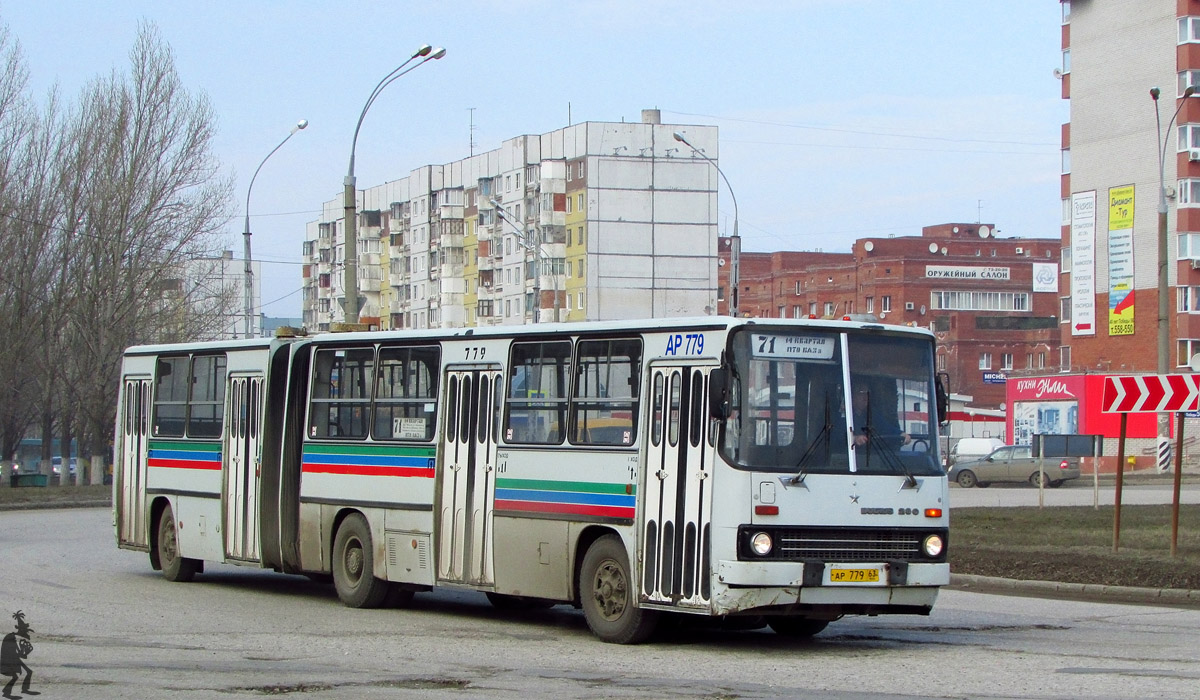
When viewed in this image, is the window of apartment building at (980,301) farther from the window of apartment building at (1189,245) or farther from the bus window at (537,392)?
the bus window at (537,392)

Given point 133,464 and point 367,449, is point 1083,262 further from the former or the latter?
point 367,449

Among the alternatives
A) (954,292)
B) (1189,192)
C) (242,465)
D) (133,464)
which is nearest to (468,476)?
(242,465)

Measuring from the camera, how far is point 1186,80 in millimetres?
71500

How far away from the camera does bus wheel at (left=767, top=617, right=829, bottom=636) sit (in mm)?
13961

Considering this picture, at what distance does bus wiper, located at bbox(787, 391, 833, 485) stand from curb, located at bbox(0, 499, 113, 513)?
30.3m

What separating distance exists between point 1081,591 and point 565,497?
7.46 metres

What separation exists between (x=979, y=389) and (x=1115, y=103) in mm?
43368

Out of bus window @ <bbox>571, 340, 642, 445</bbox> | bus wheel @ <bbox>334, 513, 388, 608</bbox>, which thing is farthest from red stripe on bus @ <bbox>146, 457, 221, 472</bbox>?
bus window @ <bbox>571, 340, 642, 445</bbox>

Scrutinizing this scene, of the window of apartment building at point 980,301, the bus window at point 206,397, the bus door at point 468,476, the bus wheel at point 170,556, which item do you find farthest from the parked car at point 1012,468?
the window of apartment building at point 980,301

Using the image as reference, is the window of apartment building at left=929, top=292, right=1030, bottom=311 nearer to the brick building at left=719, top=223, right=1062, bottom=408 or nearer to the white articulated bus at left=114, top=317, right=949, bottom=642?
the brick building at left=719, top=223, right=1062, bottom=408

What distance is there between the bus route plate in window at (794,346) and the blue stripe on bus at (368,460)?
14.5ft

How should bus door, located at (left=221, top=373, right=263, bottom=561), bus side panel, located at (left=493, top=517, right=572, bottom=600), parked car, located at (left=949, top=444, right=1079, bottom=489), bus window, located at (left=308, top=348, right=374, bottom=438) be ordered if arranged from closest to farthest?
bus side panel, located at (left=493, top=517, right=572, bottom=600) → bus window, located at (left=308, top=348, right=374, bottom=438) → bus door, located at (left=221, top=373, right=263, bottom=561) → parked car, located at (left=949, top=444, right=1079, bottom=489)

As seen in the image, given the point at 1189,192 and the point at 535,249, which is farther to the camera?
the point at 1189,192

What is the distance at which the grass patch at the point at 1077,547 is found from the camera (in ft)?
61.7
